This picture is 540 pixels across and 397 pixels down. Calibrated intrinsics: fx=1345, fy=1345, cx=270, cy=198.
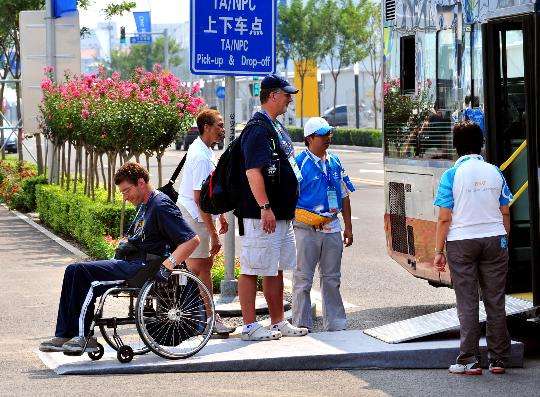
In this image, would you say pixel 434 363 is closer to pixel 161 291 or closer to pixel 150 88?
pixel 161 291

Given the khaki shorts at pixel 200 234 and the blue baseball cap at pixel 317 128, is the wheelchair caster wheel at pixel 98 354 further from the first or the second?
the blue baseball cap at pixel 317 128

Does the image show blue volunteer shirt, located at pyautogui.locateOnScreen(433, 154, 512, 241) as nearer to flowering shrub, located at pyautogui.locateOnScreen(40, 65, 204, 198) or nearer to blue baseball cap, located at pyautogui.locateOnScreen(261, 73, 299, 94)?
blue baseball cap, located at pyautogui.locateOnScreen(261, 73, 299, 94)

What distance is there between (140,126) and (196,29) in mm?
5091

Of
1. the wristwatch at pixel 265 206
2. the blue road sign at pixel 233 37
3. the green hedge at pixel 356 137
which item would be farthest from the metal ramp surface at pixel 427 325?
the green hedge at pixel 356 137

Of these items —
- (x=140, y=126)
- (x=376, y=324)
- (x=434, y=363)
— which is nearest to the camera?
(x=434, y=363)

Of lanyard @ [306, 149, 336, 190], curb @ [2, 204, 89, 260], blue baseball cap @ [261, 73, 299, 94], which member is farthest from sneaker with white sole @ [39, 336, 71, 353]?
curb @ [2, 204, 89, 260]

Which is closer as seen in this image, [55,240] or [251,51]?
[251,51]

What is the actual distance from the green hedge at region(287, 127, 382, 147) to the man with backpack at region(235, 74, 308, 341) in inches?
1581

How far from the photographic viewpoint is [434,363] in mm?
9234

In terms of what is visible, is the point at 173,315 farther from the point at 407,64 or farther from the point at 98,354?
the point at 407,64

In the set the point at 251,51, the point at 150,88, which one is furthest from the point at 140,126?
the point at 251,51

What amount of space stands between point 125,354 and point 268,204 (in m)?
1.47

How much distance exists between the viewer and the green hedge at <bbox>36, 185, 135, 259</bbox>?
16984 mm

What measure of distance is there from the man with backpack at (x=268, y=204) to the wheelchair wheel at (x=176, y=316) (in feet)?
1.28
